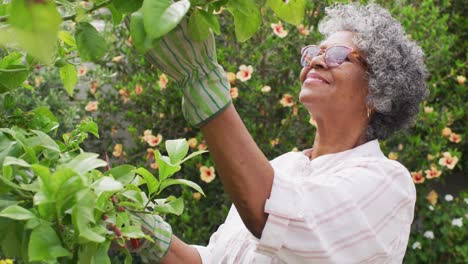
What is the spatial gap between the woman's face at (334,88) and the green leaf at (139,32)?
1.14 m

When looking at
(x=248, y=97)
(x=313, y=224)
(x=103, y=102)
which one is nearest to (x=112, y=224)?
(x=313, y=224)

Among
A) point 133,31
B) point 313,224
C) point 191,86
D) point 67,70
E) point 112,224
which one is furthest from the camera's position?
point 313,224

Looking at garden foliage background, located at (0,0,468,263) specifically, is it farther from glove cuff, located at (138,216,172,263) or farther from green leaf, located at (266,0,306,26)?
green leaf, located at (266,0,306,26)

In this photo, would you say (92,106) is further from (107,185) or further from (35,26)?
(35,26)

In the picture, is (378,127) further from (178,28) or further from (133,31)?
(133,31)

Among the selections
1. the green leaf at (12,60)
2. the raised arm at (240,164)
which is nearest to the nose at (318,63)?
the raised arm at (240,164)

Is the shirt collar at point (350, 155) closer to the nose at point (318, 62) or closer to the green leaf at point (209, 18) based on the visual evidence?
the nose at point (318, 62)

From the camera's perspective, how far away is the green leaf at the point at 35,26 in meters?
0.63

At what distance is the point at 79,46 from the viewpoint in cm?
96

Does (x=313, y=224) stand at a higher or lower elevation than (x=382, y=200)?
higher

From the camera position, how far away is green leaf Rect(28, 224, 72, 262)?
2.91 feet

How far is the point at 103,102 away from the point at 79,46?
3570mm

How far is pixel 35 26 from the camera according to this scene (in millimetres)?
647

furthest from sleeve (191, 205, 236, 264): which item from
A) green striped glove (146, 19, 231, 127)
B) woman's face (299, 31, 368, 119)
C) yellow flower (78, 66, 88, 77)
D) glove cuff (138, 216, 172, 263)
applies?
yellow flower (78, 66, 88, 77)
